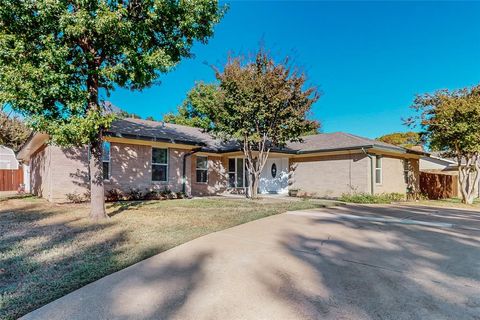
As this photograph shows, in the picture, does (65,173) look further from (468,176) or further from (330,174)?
(468,176)

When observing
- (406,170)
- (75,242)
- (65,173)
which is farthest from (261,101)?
(406,170)

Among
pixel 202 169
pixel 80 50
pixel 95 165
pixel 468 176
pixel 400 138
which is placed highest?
pixel 400 138

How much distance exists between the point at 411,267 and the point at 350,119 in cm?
2550

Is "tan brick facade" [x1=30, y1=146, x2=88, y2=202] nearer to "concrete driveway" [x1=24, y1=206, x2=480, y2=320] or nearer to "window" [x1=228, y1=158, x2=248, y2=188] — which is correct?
"window" [x1=228, y1=158, x2=248, y2=188]

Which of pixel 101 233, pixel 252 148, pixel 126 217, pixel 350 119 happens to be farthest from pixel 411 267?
pixel 350 119

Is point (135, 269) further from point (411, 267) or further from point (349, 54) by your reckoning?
point (349, 54)

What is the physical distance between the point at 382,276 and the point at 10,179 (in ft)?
93.3

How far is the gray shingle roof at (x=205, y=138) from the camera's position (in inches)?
528

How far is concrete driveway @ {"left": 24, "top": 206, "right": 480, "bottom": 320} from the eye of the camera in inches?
125

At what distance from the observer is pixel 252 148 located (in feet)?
48.8

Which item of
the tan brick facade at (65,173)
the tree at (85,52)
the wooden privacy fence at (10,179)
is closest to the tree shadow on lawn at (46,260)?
the tree at (85,52)

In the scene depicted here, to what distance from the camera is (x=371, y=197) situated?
1418 cm

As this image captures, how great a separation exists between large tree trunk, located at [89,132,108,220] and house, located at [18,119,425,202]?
3620 mm

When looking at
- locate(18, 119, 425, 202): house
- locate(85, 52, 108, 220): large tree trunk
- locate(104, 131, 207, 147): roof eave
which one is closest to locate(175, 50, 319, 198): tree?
locate(104, 131, 207, 147): roof eave
